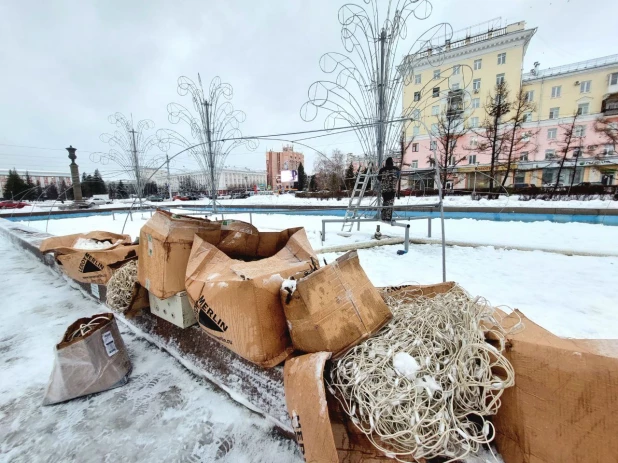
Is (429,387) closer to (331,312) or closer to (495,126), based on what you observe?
(331,312)

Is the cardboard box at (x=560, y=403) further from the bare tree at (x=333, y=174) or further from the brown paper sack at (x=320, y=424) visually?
the bare tree at (x=333, y=174)

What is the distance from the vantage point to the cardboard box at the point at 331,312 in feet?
3.00

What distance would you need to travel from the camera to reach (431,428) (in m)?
0.71

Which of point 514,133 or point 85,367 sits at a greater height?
point 514,133

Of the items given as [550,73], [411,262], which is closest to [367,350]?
[411,262]

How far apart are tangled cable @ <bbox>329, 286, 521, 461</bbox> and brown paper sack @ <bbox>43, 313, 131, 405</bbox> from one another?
114 centimetres

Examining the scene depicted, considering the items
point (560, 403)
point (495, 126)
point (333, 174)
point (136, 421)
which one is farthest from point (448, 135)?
point (136, 421)

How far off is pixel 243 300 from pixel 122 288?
1127mm

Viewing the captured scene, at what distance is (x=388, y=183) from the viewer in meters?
4.32

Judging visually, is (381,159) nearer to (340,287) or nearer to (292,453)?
(340,287)

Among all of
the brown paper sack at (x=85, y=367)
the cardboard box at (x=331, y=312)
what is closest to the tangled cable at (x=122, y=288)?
the brown paper sack at (x=85, y=367)

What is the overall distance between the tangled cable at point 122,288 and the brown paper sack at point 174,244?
0.67 feet

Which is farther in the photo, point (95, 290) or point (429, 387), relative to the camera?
point (95, 290)

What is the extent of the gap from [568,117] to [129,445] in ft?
85.2
